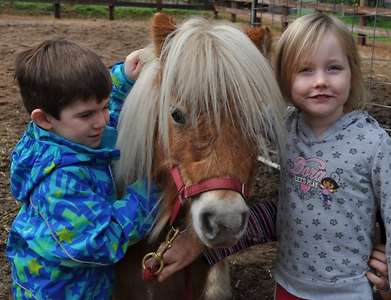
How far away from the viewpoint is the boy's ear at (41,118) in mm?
1846

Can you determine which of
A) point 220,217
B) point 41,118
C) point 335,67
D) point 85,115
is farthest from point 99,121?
point 335,67

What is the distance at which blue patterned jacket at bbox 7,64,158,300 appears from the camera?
173 cm

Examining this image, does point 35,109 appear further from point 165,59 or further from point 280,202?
point 280,202

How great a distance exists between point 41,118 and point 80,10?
15652mm

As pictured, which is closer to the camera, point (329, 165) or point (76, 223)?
point (76, 223)

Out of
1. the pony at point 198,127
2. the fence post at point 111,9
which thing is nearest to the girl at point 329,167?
the pony at point 198,127

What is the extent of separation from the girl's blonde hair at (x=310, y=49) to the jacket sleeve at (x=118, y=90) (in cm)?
67

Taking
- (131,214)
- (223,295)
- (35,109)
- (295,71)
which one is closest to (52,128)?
(35,109)

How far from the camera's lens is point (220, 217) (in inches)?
61.3

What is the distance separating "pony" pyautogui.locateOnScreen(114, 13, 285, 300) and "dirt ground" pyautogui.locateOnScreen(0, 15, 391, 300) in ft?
4.22

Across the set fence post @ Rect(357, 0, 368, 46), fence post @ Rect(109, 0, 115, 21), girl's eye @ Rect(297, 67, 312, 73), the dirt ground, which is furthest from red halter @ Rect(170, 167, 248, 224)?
fence post @ Rect(109, 0, 115, 21)

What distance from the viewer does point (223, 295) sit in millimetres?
3262

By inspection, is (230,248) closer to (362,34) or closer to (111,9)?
(362,34)

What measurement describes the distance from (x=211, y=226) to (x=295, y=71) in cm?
72
